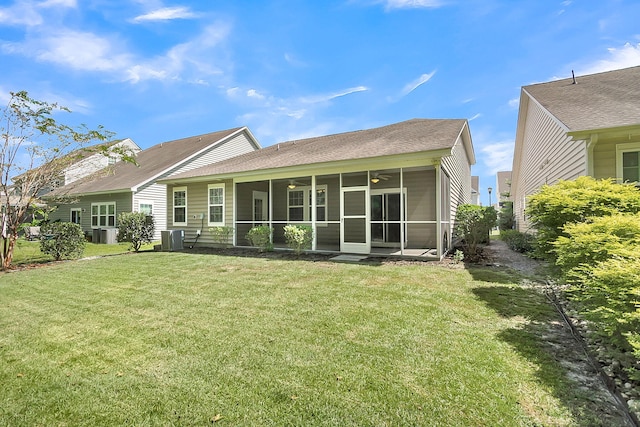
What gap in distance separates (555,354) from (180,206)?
1307cm

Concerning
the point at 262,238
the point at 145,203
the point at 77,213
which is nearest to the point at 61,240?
the point at 262,238

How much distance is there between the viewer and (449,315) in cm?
390

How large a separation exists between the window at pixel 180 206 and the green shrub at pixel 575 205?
12197 millimetres

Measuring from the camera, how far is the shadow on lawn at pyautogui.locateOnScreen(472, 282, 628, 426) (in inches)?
82.1

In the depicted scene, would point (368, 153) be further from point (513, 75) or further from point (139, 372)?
point (513, 75)

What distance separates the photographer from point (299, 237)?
29.7 ft

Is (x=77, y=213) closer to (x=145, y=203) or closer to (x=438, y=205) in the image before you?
(x=145, y=203)

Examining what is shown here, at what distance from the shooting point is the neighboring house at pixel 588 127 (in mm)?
6457

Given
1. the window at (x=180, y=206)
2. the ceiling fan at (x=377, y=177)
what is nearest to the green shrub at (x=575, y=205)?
the ceiling fan at (x=377, y=177)

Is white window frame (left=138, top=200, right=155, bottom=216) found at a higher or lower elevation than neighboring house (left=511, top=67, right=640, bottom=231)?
lower

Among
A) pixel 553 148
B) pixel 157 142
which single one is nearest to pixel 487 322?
pixel 553 148

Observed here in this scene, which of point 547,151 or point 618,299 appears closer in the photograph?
point 618,299

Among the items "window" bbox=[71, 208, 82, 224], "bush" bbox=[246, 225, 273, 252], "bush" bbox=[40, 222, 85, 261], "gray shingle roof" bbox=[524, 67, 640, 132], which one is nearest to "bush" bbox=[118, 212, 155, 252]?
"bush" bbox=[40, 222, 85, 261]

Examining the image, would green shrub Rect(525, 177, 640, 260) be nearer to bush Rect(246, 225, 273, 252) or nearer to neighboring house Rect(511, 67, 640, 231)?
neighboring house Rect(511, 67, 640, 231)
